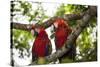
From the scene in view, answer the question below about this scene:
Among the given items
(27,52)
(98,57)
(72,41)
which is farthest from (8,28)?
(98,57)

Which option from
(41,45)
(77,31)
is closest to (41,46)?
(41,45)

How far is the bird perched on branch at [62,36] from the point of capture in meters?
2.35

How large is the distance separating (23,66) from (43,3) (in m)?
0.76

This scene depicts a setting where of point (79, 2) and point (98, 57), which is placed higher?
point (79, 2)

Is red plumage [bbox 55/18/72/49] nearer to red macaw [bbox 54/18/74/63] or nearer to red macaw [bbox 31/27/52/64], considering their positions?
red macaw [bbox 54/18/74/63]

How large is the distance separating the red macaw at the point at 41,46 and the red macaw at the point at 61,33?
0.38 ft

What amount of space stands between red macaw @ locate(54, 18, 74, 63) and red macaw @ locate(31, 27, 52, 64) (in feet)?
0.38

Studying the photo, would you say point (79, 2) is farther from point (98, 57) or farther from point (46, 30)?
point (98, 57)

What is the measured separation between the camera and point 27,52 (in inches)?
87.5

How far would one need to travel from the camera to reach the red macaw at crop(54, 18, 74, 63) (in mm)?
2350

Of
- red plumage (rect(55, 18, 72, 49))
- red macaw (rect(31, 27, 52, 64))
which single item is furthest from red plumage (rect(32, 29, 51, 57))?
red plumage (rect(55, 18, 72, 49))

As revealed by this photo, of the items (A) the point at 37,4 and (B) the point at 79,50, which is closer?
(A) the point at 37,4

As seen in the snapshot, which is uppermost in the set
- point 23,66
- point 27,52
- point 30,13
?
point 30,13

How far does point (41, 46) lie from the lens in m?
2.29
